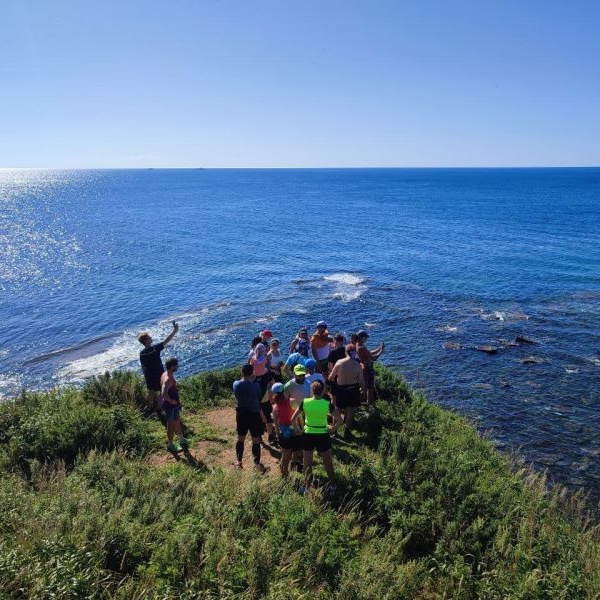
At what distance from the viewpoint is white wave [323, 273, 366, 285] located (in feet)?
129

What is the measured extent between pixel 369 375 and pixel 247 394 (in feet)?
16.6

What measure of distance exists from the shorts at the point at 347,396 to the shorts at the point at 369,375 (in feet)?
5.58

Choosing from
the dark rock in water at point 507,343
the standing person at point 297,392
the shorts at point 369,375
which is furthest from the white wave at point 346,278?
the standing person at point 297,392

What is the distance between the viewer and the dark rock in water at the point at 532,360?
73.6ft

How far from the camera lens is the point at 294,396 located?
10000 millimetres

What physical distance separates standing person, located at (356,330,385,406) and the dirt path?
3480mm

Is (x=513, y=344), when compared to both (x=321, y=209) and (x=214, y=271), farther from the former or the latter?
(x=321, y=209)

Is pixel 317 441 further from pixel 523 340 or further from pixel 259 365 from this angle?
pixel 523 340

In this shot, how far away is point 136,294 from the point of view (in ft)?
121

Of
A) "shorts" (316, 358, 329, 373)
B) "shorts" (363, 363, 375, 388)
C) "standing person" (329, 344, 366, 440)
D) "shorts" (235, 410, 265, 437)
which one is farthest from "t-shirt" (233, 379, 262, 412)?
"shorts" (363, 363, 375, 388)

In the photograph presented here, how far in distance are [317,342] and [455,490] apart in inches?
245

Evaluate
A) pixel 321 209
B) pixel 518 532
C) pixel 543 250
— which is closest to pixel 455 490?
pixel 518 532

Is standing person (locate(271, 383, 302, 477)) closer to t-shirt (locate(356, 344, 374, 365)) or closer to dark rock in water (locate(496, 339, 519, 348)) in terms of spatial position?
t-shirt (locate(356, 344, 374, 365))

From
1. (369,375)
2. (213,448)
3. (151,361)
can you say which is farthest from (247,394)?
(369,375)
